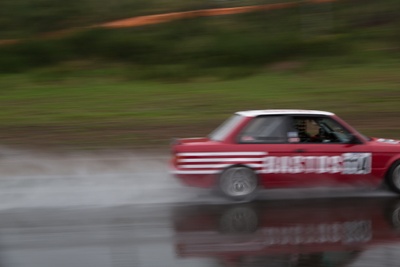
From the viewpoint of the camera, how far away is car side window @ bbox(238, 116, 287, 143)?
10.4 meters

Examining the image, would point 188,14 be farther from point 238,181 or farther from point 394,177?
point 394,177

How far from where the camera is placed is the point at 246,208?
31.9 feet

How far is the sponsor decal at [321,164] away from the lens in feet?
33.8

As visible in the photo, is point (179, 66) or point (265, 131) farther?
point (179, 66)

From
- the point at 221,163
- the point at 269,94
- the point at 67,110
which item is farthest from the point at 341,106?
the point at 221,163

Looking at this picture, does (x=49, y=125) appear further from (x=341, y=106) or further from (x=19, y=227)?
(x=19, y=227)

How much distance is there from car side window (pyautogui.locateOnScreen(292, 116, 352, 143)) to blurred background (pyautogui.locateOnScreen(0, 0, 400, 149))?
559 centimetres

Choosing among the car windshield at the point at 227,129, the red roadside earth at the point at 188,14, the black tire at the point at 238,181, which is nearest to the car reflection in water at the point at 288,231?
the black tire at the point at 238,181

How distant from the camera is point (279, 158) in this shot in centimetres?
1032

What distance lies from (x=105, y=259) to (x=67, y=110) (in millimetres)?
12127

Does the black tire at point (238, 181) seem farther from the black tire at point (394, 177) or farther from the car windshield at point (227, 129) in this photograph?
the black tire at point (394, 177)

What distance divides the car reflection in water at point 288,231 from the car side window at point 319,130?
3.30 feet

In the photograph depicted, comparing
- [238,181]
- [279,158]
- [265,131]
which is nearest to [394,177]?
[279,158]

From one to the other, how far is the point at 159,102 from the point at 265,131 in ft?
30.6
